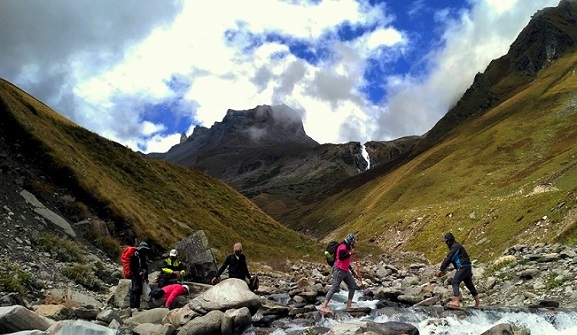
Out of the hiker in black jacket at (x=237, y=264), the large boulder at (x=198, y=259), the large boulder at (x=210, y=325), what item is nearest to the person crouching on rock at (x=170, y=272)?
the hiker in black jacket at (x=237, y=264)

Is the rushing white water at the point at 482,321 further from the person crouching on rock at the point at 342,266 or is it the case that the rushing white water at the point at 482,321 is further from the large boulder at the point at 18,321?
the large boulder at the point at 18,321

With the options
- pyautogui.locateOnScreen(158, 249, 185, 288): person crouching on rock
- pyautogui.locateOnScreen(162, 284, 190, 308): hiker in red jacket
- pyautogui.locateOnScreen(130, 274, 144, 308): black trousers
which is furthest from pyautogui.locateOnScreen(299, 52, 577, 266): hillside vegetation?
pyautogui.locateOnScreen(130, 274, 144, 308): black trousers

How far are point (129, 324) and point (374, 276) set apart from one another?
3371cm

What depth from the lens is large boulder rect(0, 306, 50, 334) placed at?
1395 centimetres

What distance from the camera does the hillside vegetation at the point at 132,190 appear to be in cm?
3697

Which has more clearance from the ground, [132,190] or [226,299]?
[132,190]

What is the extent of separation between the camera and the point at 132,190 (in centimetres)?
5344

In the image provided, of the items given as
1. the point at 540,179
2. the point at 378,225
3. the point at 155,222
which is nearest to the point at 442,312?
the point at 155,222

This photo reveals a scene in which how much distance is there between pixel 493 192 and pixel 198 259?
77.7 meters

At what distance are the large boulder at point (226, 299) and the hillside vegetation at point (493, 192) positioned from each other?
80.0 ft

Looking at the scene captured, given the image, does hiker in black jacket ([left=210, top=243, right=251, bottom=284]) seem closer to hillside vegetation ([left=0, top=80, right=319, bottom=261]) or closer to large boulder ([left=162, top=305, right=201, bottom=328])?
large boulder ([left=162, top=305, right=201, bottom=328])

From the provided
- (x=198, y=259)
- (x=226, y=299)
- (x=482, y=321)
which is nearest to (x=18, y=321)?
(x=226, y=299)

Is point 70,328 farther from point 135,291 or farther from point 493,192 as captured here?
point 493,192

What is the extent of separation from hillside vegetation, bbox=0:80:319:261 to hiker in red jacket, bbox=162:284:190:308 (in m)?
14.3
